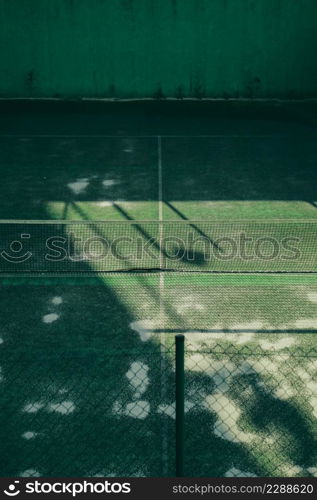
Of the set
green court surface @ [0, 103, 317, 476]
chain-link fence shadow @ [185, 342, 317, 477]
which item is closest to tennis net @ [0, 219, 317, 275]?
green court surface @ [0, 103, 317, 476]

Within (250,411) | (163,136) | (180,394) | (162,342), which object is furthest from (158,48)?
(180,394)

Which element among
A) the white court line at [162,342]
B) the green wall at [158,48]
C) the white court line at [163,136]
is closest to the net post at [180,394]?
the white court line at [162,342]

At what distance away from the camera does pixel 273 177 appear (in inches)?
560

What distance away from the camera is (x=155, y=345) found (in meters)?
7.98

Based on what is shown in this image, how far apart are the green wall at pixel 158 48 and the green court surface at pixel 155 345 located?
21.4ft

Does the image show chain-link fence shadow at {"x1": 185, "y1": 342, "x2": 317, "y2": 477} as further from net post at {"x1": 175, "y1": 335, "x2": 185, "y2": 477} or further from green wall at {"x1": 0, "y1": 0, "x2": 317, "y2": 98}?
green wall at {"x1": 0, "y1": 0, "x2": 317, "y2": 98}

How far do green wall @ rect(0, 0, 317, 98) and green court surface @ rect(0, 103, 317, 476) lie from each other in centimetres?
652

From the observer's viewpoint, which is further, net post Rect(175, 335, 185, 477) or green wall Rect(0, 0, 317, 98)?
green wall Rect(0, 0, 317, 98)

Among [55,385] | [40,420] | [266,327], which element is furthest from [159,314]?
[40,420]

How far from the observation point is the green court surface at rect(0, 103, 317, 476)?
20.6ft

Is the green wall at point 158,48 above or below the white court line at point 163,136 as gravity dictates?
above

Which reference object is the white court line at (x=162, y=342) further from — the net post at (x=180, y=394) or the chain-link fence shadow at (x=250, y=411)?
the net post at (x=180, y=394)

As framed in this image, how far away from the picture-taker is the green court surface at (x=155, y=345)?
20.6 feet

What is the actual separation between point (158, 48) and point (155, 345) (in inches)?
574
